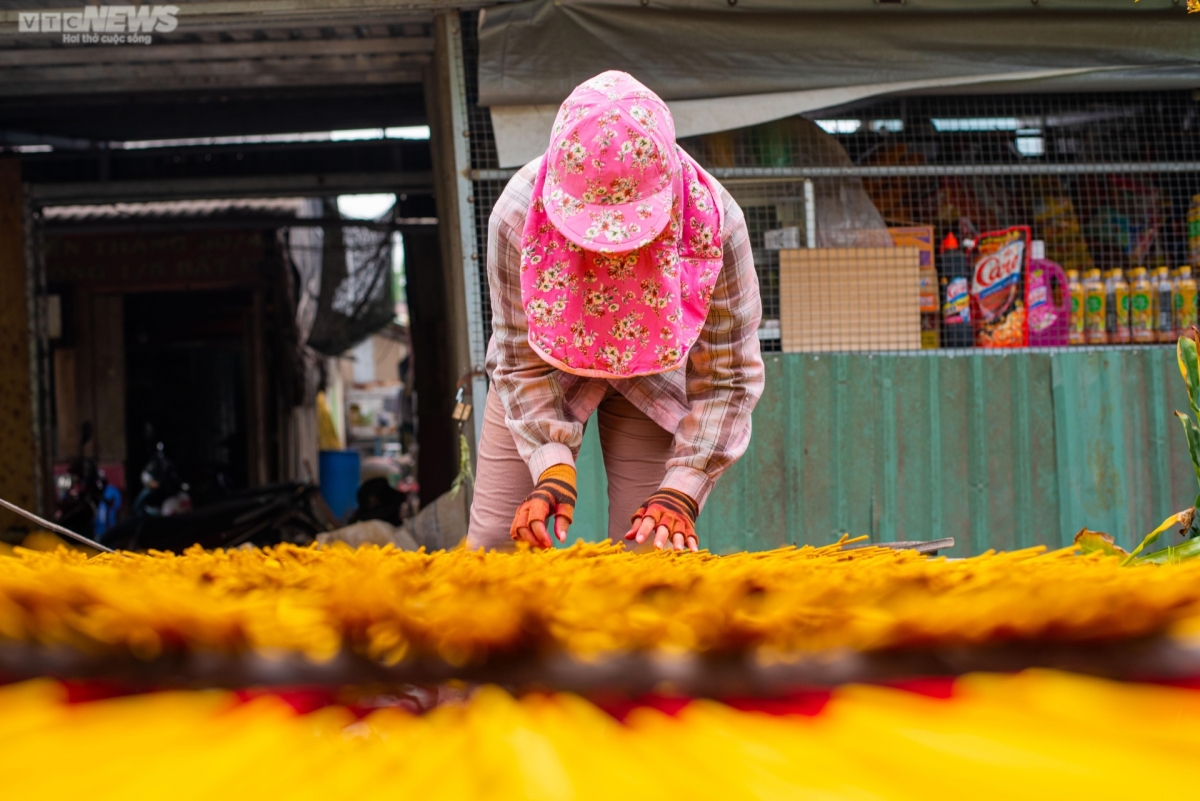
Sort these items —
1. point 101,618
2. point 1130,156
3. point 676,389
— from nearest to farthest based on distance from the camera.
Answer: point 101,618 → point 676,389 → point 1130,156

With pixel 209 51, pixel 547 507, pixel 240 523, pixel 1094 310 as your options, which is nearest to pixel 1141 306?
pixel 1094 310

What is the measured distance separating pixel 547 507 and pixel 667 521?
0.78ft

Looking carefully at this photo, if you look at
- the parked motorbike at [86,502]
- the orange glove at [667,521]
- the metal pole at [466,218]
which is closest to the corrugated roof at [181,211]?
the parked motorbike at [86,502]

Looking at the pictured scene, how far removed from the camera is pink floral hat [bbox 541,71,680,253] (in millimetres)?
1740

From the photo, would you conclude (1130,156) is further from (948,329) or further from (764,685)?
(764,685)

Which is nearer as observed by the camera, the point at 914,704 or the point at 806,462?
the point at 914,704

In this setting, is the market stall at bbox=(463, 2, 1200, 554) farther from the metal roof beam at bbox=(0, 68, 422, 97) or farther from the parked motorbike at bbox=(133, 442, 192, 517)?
the parked motorbike at bbox=(133, 442, 192, 517)

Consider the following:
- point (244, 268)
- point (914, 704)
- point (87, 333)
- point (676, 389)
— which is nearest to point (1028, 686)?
point (914, 704)

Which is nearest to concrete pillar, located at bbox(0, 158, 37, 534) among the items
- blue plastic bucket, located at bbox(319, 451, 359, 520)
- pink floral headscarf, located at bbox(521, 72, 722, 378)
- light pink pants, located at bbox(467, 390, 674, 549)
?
blue plastic bucket, located at bbox(319, 451, 359, 520)

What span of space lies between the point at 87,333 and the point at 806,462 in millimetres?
7497

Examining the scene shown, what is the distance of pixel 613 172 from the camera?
1.74 metres

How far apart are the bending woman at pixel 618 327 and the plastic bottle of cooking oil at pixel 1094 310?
9.99 feet

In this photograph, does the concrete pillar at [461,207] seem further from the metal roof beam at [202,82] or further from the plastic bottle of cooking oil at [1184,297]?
the plastic bottle of cooking oil at [1184,297]

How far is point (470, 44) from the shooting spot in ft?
13.9
